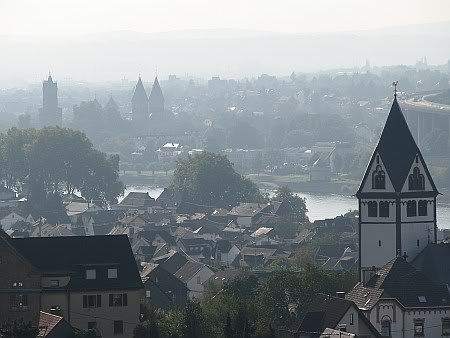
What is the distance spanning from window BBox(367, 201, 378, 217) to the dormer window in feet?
1.04

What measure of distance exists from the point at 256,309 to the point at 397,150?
207 inches

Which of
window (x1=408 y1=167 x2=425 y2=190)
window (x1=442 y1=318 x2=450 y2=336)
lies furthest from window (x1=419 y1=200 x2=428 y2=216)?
window (x1=442 y1=318 x2=450 y2=336)

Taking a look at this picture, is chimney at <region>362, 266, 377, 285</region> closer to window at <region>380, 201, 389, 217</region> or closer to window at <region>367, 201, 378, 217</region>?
window at <region>380, 201, 389, 217</region>

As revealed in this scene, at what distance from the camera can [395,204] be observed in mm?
39625

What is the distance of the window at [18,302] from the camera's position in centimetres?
3192

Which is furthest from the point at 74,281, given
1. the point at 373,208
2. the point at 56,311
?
the point at 373,208

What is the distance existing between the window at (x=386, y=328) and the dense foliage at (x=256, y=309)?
4.67 feet

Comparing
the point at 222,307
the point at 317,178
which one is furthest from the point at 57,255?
the point at 317,178

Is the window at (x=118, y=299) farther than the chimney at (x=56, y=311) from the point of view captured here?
Yes

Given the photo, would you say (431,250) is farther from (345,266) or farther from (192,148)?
(192,148)

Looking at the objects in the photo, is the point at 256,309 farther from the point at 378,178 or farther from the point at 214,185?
the point at 214,185

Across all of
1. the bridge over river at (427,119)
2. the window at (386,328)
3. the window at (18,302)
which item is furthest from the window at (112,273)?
the bridge over river at (427,119)

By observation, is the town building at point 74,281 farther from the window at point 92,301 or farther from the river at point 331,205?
the river at point 331,205

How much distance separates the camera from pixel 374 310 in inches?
1319
